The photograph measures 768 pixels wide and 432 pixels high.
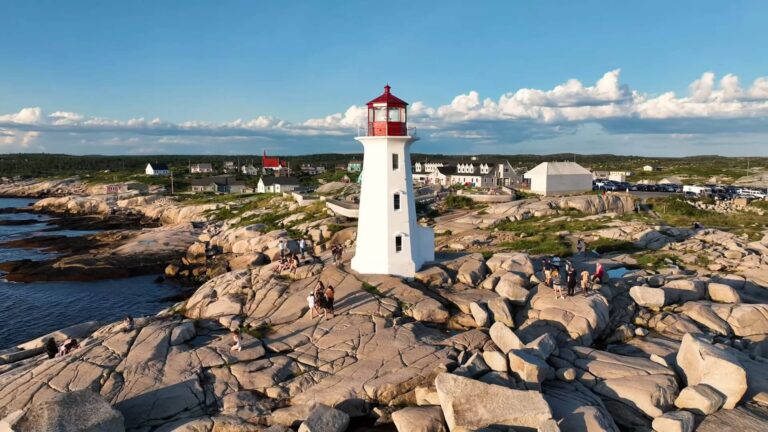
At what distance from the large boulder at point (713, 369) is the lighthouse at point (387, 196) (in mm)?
12359

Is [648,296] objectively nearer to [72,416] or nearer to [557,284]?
[557,284]

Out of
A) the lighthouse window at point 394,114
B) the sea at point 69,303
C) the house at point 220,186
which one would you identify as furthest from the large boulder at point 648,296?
the house at point 220,186

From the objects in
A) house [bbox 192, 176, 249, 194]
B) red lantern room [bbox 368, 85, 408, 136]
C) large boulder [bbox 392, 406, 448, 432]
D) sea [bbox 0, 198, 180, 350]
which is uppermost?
red lantern room [bbox 368, 85, 408, 136]

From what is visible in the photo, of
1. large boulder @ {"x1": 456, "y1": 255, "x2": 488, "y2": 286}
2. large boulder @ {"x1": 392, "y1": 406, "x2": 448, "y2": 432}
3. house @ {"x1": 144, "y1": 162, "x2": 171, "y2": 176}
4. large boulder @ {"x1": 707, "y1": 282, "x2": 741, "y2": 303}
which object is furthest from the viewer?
house @ {"x1": 144, "y1": 162, "x2": 171, "y2": 176}

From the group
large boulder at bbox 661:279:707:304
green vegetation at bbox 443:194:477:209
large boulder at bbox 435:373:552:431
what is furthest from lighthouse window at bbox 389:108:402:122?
green vegetation at bbox 443:194:477:209

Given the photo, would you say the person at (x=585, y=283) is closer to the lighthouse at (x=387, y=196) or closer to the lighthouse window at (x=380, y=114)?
the lighthouse at (x=387, y=196)

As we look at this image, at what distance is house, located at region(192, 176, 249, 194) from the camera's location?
102m

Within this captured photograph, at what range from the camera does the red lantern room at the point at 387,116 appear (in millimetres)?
23373

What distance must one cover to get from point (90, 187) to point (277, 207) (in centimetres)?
7644

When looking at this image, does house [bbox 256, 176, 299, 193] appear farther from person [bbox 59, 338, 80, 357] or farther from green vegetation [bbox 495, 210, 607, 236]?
person [bbox 59, 338, 80, 357]

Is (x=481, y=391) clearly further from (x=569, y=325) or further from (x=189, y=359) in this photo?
A: (x=189, y=359)

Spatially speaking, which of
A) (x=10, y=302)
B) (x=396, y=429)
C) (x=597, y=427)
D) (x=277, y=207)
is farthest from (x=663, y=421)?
(x=277, y=207)

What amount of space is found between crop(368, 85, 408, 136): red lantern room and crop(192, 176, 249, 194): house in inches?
3209

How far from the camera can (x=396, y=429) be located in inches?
615
